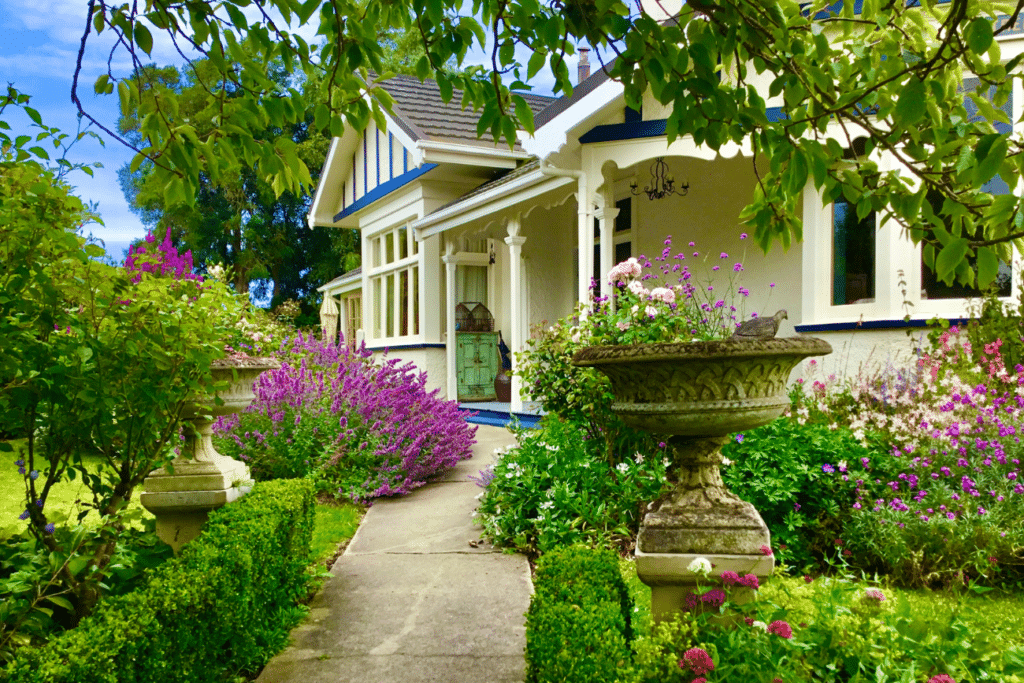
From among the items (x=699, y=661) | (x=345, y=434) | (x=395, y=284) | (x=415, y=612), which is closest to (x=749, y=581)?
(x=699, y=661)

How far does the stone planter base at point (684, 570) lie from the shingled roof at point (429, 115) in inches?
384

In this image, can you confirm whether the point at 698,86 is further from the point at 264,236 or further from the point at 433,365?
the point at 264,236

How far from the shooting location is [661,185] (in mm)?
9891

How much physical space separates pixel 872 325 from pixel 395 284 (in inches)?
385

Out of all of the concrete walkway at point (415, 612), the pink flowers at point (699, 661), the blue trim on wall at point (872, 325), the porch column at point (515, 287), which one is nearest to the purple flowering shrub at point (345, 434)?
the concrete walkway at point (415, 612)

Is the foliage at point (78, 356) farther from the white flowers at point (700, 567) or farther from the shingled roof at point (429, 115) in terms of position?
the shingled roof at point (429, 115)

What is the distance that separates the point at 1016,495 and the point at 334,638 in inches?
152

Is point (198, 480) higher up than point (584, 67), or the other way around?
point (584, 67)

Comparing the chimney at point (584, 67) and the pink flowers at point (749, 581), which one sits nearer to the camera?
the pink flowers at point (749, 581)

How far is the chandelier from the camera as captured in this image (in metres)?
9.67

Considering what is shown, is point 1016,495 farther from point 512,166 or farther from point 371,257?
point 371,257

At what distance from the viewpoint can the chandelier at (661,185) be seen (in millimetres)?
9672

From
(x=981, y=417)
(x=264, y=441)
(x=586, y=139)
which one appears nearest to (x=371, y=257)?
(x=586, y=139)

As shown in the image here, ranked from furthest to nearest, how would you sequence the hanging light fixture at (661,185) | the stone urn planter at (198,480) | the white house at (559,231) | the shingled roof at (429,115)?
the shingled roof at (429,115), the hanging light fixture at (661,185), the white house at (559,231), the stone urn planter at (198,480)
